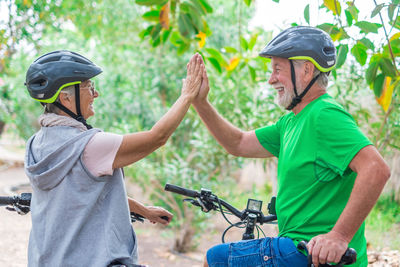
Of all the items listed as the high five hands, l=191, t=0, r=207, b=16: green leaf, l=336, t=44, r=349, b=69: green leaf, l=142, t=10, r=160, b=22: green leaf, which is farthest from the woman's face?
l=336, t=44, r=349, b=69: green leaf

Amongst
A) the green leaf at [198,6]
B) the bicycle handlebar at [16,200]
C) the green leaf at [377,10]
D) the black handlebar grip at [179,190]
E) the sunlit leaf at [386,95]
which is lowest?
the bicycle handlebar at [16,200]

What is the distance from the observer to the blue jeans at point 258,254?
74.0 inches

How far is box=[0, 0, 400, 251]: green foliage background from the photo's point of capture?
306cm

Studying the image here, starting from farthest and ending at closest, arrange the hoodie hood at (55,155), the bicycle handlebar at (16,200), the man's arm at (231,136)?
the man's arm at (231,136)
the bicycle handlebar at (16,200)
the hoodie hood at (55,155)

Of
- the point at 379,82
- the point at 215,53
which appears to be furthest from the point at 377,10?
the point at 215,53

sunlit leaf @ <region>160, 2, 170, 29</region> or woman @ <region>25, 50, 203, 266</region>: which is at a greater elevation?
sunlit leaf @ <region>160, 2, 170, 29</region>

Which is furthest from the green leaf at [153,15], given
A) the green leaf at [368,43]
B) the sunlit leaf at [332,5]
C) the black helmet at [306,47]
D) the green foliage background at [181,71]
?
the green leaf at [368,43]

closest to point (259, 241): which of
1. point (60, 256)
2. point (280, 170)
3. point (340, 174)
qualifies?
point (280, 170)

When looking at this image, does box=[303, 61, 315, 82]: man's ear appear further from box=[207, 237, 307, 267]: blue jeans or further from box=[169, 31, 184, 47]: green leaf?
box=[169, 31, 184, 47]: green leaf

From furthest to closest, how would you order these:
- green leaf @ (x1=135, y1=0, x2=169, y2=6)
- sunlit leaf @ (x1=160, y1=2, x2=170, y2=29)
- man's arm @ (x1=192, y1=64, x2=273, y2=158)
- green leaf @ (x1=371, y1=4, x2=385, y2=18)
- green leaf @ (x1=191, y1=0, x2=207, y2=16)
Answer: green leaf @ (x1=191, y1=0, x2=207, y2=16)
sunlit leaf @ (x1=160, y1=2, x2=170, y2=29)
green leaf @ (x1=135, y1=0, x2=169, y2=6)
green leaf @ (x1=371, y1=4, x2=385, y2=18)
man's arm @ (x1=192, y1=64, x2=273, y2=158)

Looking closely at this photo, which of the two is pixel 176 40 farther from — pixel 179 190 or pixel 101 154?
pixel 101 154

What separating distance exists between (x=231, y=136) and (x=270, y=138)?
0.25 m

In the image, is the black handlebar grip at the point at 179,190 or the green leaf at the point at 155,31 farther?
the green leaf at the point at 155,31

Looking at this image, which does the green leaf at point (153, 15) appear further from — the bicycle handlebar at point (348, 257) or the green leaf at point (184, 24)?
the bicycle handlebar at point (348, 257)
